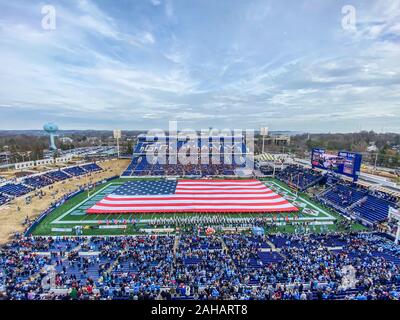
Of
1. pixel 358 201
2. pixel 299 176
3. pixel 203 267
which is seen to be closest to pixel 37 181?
pixel 203 267

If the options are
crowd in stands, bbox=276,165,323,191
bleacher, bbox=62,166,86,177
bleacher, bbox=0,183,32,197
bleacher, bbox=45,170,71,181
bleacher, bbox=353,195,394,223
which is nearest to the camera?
bleacher, bbox=353,195,394,223

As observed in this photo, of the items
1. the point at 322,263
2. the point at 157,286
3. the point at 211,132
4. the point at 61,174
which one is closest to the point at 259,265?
the point at 322,263

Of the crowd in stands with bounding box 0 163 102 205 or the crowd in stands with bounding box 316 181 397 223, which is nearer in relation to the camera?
the crowd in stands with bounding box 316 181 397 223

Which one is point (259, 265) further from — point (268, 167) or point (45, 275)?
point (268, 167)

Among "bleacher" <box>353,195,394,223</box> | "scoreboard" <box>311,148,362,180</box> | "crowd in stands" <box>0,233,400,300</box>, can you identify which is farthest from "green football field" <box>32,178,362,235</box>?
"scoreboard" <box>311,148,362,180</box>

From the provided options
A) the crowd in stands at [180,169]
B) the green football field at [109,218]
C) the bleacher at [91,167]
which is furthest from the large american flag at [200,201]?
the bleacher at [91,167]

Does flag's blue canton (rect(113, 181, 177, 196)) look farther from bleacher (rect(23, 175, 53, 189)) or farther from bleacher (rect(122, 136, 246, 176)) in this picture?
bleacher (rect(23, 175, 53, 189))

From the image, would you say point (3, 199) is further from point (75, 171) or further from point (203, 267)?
point (203, 267)
